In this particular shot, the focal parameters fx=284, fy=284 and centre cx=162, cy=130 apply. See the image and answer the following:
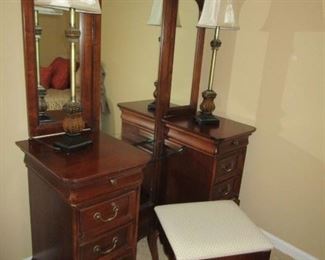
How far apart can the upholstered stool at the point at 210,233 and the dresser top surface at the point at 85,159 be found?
1.09 feet

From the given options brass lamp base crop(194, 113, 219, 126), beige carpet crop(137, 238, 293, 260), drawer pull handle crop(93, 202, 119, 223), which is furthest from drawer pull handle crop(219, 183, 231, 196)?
drawer pull handle crop(93, 202, 119, 223)

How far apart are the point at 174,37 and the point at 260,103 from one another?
0.67 metres

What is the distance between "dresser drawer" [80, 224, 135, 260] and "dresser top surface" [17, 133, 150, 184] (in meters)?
0.29

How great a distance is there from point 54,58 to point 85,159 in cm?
50

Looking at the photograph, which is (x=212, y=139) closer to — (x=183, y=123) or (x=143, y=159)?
(x=183, y=123)

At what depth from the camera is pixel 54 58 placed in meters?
1.27

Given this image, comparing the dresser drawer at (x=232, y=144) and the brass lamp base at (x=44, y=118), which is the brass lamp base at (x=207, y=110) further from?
the brass lamp base at (x=44, y=118)

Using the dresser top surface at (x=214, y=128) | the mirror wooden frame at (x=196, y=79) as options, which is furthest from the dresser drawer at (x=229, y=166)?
the mirror wooden frame at (x=196, y=79)

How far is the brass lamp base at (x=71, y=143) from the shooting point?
115 cm

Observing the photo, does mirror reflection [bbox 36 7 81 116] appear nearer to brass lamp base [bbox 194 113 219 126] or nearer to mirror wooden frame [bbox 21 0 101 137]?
mirror wooden frame [bbox 21 0 101 137]

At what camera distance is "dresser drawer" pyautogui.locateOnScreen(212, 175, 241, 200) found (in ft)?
5.43

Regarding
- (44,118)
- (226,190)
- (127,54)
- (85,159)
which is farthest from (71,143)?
(226,190)

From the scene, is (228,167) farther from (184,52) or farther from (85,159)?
(85,159)

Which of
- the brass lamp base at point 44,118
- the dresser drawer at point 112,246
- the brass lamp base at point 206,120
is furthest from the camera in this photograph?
the brass lamp base at point 206,120
